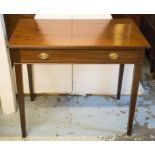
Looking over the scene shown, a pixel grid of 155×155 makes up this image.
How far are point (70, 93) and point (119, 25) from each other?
0.71 metres

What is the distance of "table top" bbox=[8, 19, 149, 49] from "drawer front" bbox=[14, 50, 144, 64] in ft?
0.12

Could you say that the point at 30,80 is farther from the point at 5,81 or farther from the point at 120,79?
the point at 120,79

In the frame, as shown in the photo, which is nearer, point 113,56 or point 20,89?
point 113,56

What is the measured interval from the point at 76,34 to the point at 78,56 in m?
0.14

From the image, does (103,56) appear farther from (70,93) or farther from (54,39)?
(70,93)

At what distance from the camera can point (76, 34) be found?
1260 mm

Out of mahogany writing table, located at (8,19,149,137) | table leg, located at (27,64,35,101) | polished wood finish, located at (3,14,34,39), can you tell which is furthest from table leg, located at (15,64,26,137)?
polished wood finish, located at (3,14,34,39)

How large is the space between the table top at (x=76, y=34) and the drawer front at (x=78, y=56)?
4cm

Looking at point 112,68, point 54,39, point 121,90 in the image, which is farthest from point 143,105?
point 54,39

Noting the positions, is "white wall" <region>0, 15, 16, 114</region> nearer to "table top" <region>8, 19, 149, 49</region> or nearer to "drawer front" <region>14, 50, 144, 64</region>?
"table top" <region>8, 19, 149, 49</region>

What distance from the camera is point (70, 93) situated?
1853 millimetres

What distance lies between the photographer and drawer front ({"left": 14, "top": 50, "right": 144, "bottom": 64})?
1.18 metres

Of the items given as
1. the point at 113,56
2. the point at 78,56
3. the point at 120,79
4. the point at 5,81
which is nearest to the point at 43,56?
the point at 78,56

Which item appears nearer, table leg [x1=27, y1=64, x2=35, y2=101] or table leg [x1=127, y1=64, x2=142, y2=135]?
table leg [x1=127, y1=64, x2=142, y2=135]
